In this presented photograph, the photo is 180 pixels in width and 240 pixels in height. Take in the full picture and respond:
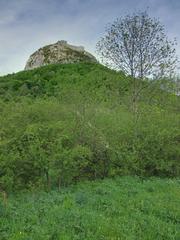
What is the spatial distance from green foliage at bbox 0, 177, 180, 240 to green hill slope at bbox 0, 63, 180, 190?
Result: 149cm

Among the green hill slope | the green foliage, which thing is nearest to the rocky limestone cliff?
the green hill slope

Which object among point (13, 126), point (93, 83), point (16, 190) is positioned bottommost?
point (16, 190)

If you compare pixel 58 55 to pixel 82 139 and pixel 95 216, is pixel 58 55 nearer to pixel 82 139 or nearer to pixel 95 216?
pixel 82 139

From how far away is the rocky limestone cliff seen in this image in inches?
2240

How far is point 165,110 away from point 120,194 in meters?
9.71

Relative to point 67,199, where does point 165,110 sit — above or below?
above

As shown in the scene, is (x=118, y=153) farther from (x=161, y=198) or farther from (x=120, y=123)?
(x=161, y=198)

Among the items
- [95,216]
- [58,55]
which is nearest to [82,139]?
[95,216]

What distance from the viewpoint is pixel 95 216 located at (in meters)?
9.88

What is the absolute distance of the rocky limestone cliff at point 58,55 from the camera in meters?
56.9

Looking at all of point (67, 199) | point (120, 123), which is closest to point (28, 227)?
point (67, 199)

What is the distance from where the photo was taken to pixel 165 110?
72.9 ft

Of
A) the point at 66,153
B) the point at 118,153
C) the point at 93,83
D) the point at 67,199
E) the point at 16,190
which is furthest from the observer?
the point at 93,83

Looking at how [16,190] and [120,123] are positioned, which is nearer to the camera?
[16,190]
